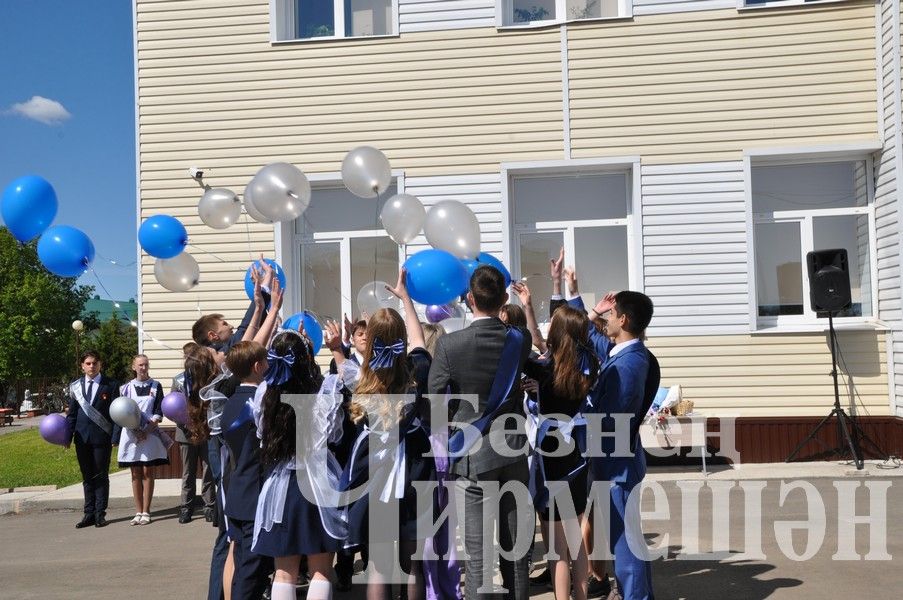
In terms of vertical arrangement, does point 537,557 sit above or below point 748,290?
below

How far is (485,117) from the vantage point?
424 inches

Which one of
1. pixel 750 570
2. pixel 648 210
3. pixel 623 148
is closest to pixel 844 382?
pixel 648 210

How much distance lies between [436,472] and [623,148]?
679 centimetres

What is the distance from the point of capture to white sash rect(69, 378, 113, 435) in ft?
28.7

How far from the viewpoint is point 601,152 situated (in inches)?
419

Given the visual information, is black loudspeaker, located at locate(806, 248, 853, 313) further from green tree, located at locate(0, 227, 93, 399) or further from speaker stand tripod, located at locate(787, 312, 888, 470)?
green tree, located at locate(0, 227, 93, 399)

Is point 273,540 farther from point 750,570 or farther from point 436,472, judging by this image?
point 750,570

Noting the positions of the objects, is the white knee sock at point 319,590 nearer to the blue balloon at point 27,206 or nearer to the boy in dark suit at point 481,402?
the boy in dark suit at point 481,402

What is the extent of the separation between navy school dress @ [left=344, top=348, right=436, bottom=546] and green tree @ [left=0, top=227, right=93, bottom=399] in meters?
50.8

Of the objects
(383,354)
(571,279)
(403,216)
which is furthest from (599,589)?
(403,216)

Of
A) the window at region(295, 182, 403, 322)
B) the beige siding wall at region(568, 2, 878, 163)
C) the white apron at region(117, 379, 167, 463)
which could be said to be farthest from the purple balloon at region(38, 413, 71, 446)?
the beige siding wall at region(568, 2, 878, 163)

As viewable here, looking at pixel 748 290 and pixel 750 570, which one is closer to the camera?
pixel 750 570

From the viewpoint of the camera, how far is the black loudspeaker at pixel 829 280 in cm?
954

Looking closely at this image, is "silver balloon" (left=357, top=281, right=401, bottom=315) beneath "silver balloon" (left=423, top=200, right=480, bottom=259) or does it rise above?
beneath
